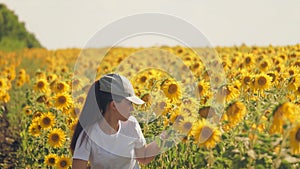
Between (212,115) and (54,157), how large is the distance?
81.5 inches

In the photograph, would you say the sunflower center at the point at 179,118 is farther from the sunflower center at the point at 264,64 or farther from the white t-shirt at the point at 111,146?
the sunflower center at the point at 264,64

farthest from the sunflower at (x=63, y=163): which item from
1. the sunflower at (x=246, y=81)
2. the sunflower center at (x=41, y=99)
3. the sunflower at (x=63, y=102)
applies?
the sunflower center at (x=41, y=99)

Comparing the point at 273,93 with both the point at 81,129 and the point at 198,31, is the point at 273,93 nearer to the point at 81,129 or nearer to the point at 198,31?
the point at 198,31

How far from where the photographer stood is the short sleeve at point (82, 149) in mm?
4609

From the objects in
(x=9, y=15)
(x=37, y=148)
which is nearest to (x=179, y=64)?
(x=37, y=148)

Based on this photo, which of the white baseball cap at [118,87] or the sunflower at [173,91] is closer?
the white baseball cap at [118,87]

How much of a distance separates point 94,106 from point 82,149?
0.91ft

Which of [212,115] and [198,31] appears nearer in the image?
[212,115]

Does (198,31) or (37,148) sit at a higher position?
(198,31)

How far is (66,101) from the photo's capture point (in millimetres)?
6629

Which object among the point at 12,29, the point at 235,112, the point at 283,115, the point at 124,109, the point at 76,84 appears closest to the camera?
the point at 283,115

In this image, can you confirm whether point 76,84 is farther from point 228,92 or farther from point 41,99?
point 228,92

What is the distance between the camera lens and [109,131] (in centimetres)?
477

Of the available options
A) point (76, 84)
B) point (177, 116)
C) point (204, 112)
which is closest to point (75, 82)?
point (76, 84)
